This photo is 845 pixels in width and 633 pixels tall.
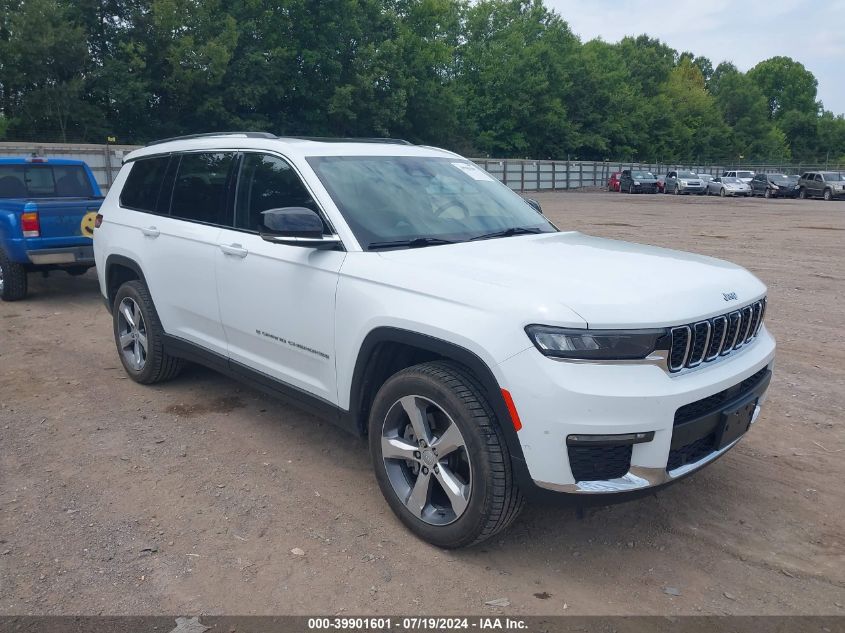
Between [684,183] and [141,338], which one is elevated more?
[684,183]

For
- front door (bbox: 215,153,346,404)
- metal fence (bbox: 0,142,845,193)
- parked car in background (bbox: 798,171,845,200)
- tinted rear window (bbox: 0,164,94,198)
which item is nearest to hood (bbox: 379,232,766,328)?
front door (bbox: 215,153,346,404)

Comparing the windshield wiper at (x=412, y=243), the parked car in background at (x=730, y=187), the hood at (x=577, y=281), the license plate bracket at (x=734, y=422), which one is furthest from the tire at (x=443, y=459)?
the parked car in background at (x=730, y=187)

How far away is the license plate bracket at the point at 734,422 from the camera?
3293 millimetres

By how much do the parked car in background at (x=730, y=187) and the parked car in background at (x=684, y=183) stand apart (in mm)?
895

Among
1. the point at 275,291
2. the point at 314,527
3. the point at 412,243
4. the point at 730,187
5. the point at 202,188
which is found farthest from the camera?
the point at 730,187

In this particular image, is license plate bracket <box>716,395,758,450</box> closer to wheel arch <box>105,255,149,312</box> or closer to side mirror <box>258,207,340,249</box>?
side mirror <box>258,207,340,249</box>

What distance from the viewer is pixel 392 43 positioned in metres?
47.2

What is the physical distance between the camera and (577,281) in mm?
3256

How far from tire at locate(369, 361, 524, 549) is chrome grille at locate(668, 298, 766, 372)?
32.2 inches

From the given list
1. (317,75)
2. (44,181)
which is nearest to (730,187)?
(317,75)

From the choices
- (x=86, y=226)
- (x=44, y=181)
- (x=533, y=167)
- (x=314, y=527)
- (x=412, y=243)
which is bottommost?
(x=314, y=527)

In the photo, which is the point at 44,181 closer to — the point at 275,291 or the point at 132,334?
the point at 132,334

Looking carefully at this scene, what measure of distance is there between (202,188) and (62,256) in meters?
5.06

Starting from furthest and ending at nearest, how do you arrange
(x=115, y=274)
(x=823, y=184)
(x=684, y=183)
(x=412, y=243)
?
(x=684, y=183) < (x=823, y=184) < (x=115, y=274) < (x=412, y=243)
